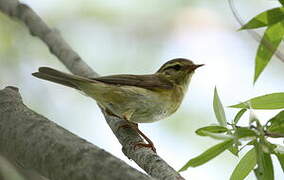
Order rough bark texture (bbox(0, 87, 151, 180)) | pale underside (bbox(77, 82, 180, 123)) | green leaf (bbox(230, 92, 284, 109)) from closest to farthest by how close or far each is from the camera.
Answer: rough bark texture (bbox(0, 87, 151, 180)), green leaf (bbox(230, 92, 284, 109)), pale underside (bbox(77, 82, 180, 123))

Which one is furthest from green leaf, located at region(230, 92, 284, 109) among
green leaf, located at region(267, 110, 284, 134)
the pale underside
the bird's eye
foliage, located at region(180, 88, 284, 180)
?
the bird's eye

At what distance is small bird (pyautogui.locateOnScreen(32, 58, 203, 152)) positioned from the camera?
14.6 ft

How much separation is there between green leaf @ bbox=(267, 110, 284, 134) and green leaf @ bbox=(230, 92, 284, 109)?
0.54 ft

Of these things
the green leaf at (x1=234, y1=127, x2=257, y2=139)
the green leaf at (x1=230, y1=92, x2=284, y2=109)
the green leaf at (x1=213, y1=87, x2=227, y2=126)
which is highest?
the green leaf at (x1=230, y1=92, x2=284, y2=109)

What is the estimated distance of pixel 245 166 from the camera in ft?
8.20

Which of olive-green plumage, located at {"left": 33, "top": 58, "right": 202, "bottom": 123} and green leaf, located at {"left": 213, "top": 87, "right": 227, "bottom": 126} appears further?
olive-green plumage, located at {"left": 33, "top": 58, "right": 202, "bottom": 123}

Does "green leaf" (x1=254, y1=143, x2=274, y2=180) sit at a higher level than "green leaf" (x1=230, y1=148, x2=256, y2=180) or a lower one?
higher

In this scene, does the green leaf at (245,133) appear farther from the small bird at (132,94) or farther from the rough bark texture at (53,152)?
the small bird at (132,94)

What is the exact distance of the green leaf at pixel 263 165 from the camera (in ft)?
7.27

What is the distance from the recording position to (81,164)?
61.4 inches

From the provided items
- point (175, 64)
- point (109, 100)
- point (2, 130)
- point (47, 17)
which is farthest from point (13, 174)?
point (47, 17)

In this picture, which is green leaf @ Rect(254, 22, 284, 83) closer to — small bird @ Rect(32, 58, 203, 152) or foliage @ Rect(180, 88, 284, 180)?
foliage @ Rect(180, 88, 284, 180)

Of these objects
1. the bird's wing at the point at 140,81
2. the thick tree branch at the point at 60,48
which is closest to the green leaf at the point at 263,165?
the thick tree branch at the point at 60,48

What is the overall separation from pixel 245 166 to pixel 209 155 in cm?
26
